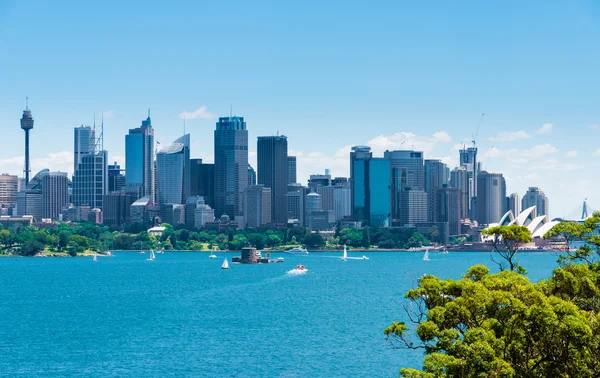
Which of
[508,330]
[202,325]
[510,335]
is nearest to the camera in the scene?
[510,335]

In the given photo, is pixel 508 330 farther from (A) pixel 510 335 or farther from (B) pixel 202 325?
(B) pixel 202 325

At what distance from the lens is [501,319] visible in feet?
92.3

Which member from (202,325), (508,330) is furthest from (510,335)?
(202,325)

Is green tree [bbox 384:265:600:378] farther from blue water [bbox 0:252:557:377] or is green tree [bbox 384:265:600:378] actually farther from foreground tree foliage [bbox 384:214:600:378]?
blue water [bbox 0:252:557:377]

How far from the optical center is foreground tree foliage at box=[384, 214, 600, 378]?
26.1 meters

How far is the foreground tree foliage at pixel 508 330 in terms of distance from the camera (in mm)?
26125

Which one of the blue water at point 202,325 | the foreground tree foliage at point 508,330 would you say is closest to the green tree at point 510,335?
the foreground tree foliage at point 508,330

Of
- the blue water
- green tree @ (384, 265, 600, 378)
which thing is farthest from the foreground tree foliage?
the blue water

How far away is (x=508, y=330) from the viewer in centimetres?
2733

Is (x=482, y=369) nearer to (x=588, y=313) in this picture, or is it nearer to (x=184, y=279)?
(x=588, y=313)

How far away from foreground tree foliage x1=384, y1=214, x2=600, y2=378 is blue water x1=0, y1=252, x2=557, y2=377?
13904 mm

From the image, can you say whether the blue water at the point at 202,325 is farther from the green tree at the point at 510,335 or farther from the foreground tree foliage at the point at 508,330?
the green tree at the point at 510,335

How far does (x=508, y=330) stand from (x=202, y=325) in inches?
1813

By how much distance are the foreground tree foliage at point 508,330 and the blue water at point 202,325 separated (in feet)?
45.6
